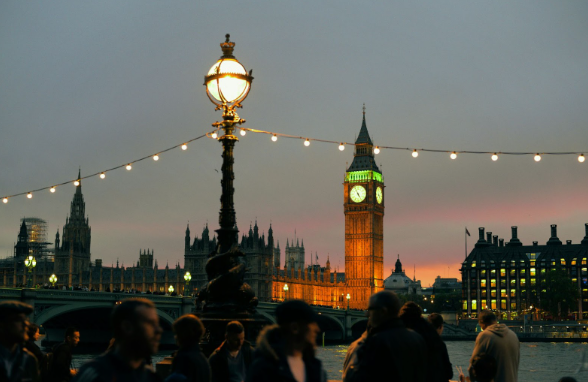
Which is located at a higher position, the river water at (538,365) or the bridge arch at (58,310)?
the bridge arch at (58,310)

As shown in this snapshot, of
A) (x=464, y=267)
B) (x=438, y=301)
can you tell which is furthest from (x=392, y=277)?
(x=464, y=267)

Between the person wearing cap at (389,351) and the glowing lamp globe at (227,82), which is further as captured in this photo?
the glowing lamp globe at (227,82)

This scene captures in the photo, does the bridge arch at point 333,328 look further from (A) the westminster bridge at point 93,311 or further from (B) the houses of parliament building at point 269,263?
(B) the houses of parliament building at point 269,263

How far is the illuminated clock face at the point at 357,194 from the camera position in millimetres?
121750

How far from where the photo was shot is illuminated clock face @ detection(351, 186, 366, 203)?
399 ft

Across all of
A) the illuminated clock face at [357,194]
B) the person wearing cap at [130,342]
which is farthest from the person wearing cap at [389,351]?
the illuminated clock face at [357,194]

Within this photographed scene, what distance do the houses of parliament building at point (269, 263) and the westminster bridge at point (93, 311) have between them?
22.0m

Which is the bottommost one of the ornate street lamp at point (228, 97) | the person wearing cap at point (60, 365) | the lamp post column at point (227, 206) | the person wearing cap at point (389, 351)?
the person wearing cap at point (60, 365)

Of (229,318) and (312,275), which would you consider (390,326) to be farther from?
(312,275)

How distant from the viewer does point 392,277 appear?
187 meters

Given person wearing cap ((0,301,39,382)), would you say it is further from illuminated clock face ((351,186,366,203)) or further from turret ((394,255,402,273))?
turret ((394,255,402,273))

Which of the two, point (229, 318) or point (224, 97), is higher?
point (224, 97)

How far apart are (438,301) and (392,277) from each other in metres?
42.6

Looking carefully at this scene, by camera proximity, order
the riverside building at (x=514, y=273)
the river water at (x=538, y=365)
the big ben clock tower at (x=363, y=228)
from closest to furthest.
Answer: the river water at (x=538, y=365)
the riverside building at (x=514, y=273)
the big ben clock tower at (x=363, y=228)
